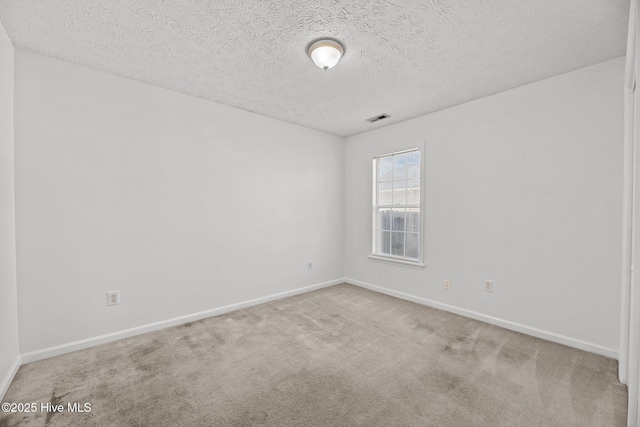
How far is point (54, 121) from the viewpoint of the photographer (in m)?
2.29

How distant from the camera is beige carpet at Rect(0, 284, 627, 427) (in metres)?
1.63

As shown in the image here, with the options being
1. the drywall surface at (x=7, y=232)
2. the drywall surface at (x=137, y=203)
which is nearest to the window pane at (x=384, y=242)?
the drywall surface at (x=137, y=203)

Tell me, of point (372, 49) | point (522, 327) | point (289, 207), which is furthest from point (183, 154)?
Result: point (522, 327)

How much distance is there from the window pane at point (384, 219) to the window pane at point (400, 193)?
0.71 ft

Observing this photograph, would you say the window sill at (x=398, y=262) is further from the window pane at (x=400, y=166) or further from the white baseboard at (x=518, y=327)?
the window pane at (x=400, y=166)

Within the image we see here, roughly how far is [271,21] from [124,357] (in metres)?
2.86

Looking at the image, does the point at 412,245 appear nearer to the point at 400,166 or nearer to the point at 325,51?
the point at 400,166

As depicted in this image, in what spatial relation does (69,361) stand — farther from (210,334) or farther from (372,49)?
(372,49)

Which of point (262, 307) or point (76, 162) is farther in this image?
point (262, 307)

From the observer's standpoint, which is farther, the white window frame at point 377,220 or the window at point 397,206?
the window at point 397,206

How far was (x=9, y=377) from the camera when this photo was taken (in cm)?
190

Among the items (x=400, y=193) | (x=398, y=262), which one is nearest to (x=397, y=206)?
(x=400, y=193)

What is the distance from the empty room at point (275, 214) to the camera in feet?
5.77

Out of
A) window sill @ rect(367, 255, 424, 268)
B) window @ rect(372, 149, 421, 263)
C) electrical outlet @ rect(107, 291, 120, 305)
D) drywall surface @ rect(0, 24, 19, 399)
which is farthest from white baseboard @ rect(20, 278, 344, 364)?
window @ rect(372, 149, 421, 263)
